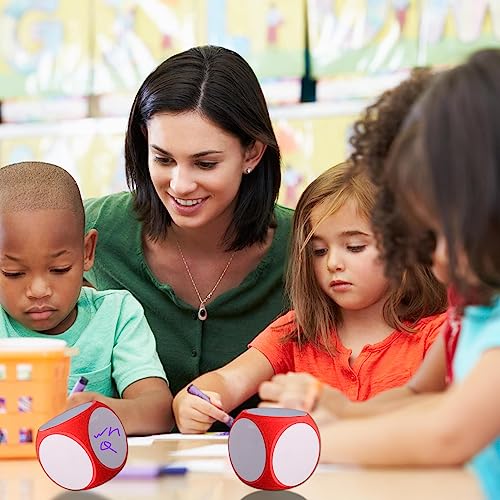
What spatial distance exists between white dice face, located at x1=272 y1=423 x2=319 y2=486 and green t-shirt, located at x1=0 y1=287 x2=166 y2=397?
415mm

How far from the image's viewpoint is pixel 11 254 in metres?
1.02

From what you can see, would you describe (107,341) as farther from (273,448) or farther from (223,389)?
(273,448)

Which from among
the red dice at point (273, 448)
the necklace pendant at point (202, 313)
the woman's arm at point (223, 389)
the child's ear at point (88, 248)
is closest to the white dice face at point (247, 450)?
the red dice at point (273, 448)

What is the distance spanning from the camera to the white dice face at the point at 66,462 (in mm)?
746

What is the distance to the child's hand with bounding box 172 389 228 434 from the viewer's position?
97 cm

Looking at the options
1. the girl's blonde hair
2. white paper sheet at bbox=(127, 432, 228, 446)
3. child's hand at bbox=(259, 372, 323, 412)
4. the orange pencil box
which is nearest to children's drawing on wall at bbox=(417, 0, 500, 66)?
the girl's blonde hair

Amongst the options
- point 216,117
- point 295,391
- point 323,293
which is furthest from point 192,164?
point 295,391

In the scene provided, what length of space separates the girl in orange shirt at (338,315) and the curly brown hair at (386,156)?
24 cm

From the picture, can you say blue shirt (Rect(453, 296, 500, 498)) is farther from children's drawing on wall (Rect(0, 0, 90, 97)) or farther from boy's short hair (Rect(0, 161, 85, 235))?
children's drawing on wall (Rect(0, 0, 90, 97))

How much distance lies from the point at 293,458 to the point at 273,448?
0.7 inches

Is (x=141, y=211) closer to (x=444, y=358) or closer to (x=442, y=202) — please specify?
(x=444, y=358)

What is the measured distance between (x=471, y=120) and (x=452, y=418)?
0.18 metres

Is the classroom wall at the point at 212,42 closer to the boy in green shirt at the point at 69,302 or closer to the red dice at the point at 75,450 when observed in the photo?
the boy in green shirt at the point at 69,302

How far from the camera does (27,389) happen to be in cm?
82
